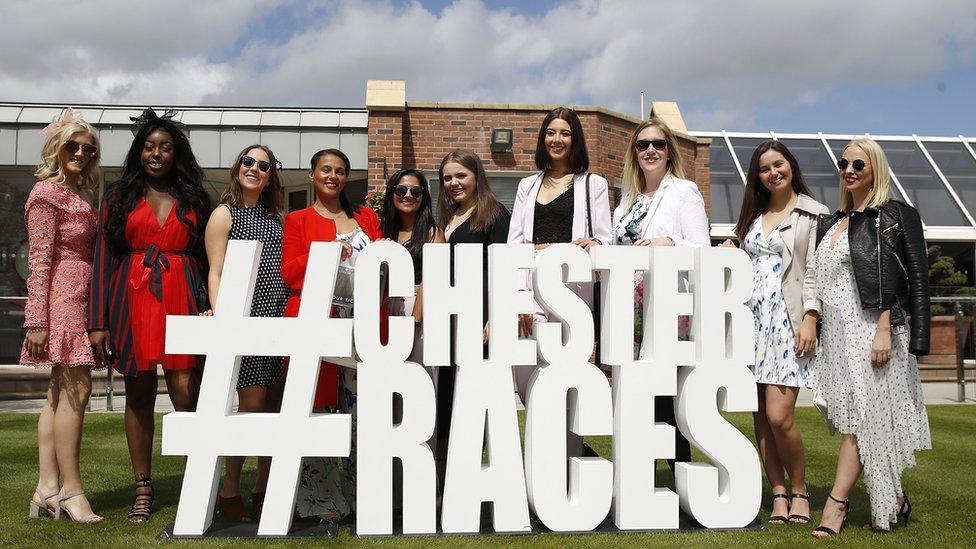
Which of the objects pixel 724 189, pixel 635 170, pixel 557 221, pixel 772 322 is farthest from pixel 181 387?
pixel 724 189

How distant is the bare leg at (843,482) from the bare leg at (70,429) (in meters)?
3.53

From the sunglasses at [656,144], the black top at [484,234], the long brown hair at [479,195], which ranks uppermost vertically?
the sunglasses at [656,144]

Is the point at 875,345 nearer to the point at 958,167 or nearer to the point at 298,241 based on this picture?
the point at 298,241

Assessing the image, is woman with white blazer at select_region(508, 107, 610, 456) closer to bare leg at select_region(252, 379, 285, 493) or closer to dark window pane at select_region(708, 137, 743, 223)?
bare leg at select_region(252, 379, 285, 493)

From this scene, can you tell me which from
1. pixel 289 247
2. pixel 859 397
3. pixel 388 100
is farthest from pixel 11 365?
pixel 859 397

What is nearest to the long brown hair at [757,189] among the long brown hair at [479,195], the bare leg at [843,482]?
the bare leg at [843,482]

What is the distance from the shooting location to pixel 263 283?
3.85 m

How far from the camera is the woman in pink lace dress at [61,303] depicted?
148 inches

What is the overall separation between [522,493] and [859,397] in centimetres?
161

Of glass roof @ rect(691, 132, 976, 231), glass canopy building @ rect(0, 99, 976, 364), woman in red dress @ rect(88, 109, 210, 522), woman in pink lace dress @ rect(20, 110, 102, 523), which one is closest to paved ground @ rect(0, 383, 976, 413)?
glass canopy building @ rect(0, 99, 976, 364)

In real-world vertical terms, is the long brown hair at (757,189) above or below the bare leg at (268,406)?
above

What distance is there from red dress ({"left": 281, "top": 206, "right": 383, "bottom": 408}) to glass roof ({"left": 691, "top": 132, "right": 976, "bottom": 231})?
449 inches

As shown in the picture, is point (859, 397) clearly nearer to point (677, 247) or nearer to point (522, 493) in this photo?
point (677, 247)

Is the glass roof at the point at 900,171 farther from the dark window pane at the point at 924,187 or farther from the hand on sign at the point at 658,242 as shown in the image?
the hand on sign at the point at 658,242
